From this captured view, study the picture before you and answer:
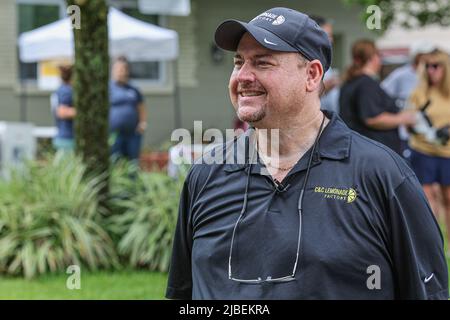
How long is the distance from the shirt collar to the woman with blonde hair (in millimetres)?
5744

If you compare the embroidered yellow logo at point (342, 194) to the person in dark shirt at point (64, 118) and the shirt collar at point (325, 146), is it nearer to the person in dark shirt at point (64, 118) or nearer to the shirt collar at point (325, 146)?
the shirt collar at point (325, 146)

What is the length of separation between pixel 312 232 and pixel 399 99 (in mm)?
8079

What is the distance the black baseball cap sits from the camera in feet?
8.97

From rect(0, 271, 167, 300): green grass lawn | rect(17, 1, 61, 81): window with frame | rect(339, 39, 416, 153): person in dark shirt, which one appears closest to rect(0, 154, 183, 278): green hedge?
rect(0, 271, 167, 300): green grass lawn

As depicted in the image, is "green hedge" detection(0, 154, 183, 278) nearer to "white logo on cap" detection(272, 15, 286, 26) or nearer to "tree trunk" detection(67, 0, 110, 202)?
"tree trunk" detection(67, 0, 110, 202)

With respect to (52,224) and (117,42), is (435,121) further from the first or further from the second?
(117,42)

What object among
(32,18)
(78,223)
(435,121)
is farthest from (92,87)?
(32,18)

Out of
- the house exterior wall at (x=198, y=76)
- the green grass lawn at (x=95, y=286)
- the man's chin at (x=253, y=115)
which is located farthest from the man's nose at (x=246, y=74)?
the house exterior wall at (x=198, y=76)

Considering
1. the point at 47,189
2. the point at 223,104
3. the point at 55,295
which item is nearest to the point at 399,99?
the point at 47,189

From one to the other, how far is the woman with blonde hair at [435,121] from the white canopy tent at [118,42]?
5526 millimetres

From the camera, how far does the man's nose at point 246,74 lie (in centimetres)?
276

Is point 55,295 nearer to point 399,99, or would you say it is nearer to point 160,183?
point 160,183

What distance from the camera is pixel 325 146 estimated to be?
9.23ft
